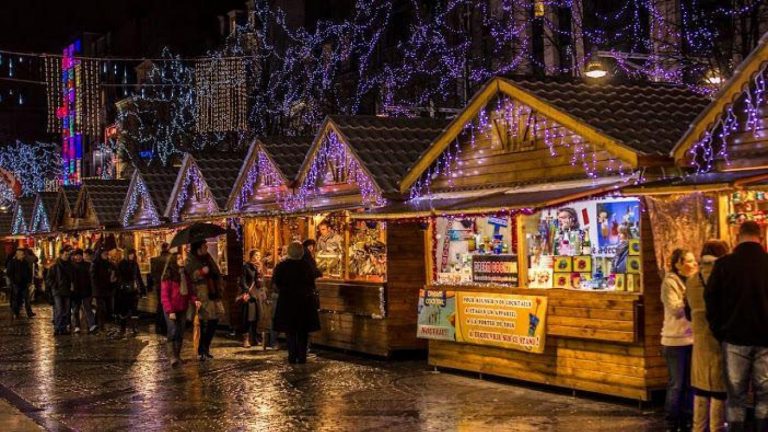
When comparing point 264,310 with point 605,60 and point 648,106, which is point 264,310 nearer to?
point 648,106

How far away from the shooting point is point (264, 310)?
1992 centimetres

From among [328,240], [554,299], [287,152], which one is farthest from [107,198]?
[554,299]

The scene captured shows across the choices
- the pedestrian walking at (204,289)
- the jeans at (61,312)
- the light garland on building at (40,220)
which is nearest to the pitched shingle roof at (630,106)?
the pedestrian walking at (204,289)

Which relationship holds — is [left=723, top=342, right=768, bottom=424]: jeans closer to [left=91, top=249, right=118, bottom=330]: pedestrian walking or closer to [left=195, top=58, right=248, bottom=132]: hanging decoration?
[left=91, top=249, right=118, bottom=330]: pedestrian walking

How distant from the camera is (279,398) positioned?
12898mm

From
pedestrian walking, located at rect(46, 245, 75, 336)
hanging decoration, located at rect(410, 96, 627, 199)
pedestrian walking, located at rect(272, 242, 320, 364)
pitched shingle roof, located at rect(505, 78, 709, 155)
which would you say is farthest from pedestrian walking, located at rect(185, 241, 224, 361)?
pedestrian walking, located at rect(46, 245, 75, 336)

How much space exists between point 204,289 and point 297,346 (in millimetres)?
1853

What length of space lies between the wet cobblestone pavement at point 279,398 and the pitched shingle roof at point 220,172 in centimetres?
708

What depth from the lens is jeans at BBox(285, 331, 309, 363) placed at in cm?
1666

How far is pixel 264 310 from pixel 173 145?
1224 inches

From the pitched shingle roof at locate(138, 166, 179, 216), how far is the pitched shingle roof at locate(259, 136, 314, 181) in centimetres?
770

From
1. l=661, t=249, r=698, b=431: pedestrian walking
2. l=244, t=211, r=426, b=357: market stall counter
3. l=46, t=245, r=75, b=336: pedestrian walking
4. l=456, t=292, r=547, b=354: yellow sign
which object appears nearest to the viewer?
l=661, t=249, r=698, b=431: pedestrian walking

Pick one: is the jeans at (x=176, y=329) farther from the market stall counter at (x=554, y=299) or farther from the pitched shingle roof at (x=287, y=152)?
the pitched shingle roof at (x=287, y=152)

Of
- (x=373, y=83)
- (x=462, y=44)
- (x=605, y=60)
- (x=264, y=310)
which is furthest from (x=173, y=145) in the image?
(x=264, y=310)
